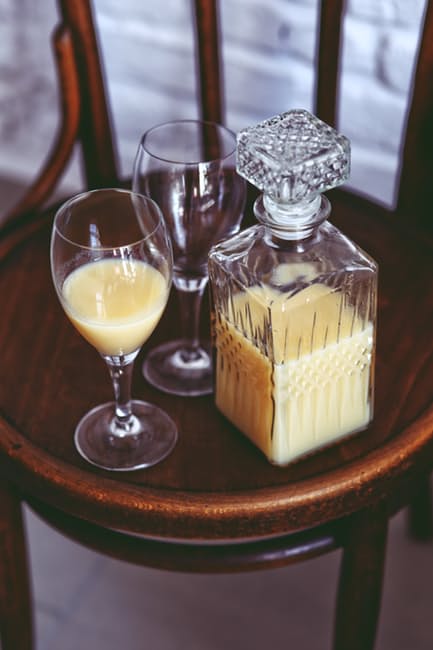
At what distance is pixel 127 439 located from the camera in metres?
0.64

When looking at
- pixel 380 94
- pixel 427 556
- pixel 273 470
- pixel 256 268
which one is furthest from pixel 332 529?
pixel 380 94

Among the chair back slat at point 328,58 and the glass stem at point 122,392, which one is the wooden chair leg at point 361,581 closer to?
the glass stem at point 122,392

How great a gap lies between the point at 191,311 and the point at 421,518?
1.59ft

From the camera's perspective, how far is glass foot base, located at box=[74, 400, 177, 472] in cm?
62

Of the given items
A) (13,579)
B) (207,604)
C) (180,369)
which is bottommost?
(207,604)

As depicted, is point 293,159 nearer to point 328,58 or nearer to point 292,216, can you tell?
point 292,216

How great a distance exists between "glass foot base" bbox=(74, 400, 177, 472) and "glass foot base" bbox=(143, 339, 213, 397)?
26 millimetres

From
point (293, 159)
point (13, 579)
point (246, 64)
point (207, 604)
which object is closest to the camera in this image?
point (293, 159)

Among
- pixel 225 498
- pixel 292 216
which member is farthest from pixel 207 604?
pixel 292 216

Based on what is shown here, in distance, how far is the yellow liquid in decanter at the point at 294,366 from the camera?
1.86 feet

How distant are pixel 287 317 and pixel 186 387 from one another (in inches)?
5.7

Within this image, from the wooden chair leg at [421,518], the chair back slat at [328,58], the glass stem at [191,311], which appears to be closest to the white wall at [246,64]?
the chair back slat at [328,58]

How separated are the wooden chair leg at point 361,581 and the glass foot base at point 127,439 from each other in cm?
14

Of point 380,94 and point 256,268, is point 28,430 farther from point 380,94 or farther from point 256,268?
point 380,94
